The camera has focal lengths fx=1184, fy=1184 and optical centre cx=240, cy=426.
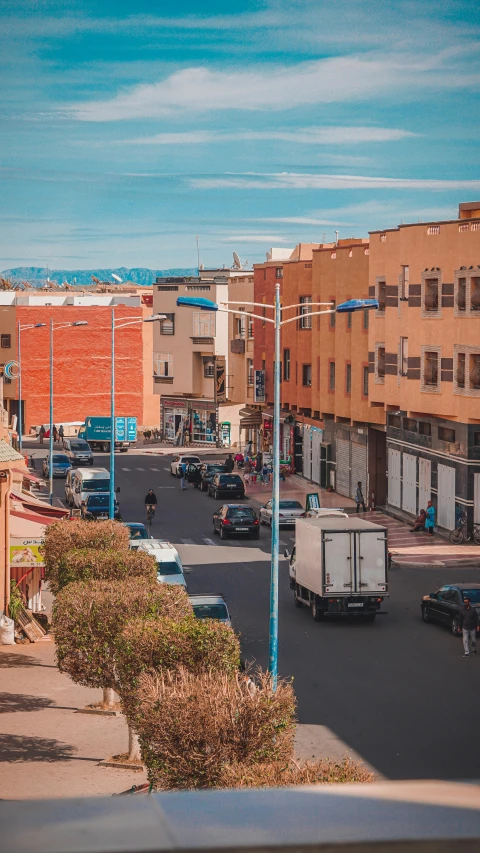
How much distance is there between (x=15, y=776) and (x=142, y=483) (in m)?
49.9

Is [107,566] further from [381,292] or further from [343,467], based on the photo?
[343,467]

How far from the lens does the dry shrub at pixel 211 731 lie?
1188 centimetres

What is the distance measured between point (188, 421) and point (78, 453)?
18.3 meters

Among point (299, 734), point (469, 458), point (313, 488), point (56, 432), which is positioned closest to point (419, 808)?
point (299, 734)

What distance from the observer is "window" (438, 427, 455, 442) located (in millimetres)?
44406

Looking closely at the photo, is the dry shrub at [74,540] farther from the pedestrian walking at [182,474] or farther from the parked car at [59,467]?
the parked car at [59,467]

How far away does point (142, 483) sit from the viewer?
6788cm

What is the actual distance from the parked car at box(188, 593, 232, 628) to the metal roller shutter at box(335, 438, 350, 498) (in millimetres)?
32756

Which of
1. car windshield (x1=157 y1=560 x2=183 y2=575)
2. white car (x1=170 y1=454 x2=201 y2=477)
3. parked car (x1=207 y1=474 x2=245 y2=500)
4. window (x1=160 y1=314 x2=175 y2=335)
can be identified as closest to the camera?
car windshield (x1=157 y1=560 x2=183 y2=575)

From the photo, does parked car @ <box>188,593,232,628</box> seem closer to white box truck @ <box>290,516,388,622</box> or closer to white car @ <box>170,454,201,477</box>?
white box truck @ <box>290,516,388,622</box>

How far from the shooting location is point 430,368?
46031mm

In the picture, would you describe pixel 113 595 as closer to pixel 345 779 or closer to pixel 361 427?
pixel 345 779

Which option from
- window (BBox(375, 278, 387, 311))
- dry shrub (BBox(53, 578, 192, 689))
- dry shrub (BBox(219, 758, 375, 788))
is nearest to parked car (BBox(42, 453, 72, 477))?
window (BBox(375, 278, 387, 311))

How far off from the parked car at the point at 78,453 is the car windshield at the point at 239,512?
104ft
